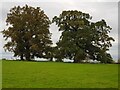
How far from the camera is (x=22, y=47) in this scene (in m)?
38.4

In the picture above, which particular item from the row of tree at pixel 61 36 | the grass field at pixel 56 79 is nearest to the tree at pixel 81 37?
the row of tree at pixel 61 36

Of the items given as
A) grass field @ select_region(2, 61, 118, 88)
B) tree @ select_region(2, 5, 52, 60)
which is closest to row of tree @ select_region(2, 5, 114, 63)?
tree @ select_region(2, 5, 52, 60)

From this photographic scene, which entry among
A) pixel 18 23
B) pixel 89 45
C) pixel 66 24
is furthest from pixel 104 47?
pixel 18 23

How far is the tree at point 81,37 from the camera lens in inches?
1489

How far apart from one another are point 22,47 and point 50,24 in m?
5.00

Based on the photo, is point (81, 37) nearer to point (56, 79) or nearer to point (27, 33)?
point (27, 33)

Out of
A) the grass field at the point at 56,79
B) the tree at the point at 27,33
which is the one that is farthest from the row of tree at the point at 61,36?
the grass field at the point at 56,79

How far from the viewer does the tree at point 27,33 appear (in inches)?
1506

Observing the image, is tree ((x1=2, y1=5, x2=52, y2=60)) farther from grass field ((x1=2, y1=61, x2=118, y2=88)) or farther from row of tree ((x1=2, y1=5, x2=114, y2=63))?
grass field ((x1=2, y1=61, x2=118, y2=88))

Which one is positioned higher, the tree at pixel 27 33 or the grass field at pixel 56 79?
the tree at pixel 27 33

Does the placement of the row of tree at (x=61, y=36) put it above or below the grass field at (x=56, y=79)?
above

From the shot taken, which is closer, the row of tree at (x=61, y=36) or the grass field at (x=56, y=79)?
the grass field at (x=56, y=79)

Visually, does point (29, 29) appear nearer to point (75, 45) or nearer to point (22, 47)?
point (22, 47)

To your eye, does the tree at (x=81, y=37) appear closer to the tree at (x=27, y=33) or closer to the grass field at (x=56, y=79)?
the tree at (x=27, y=33)
